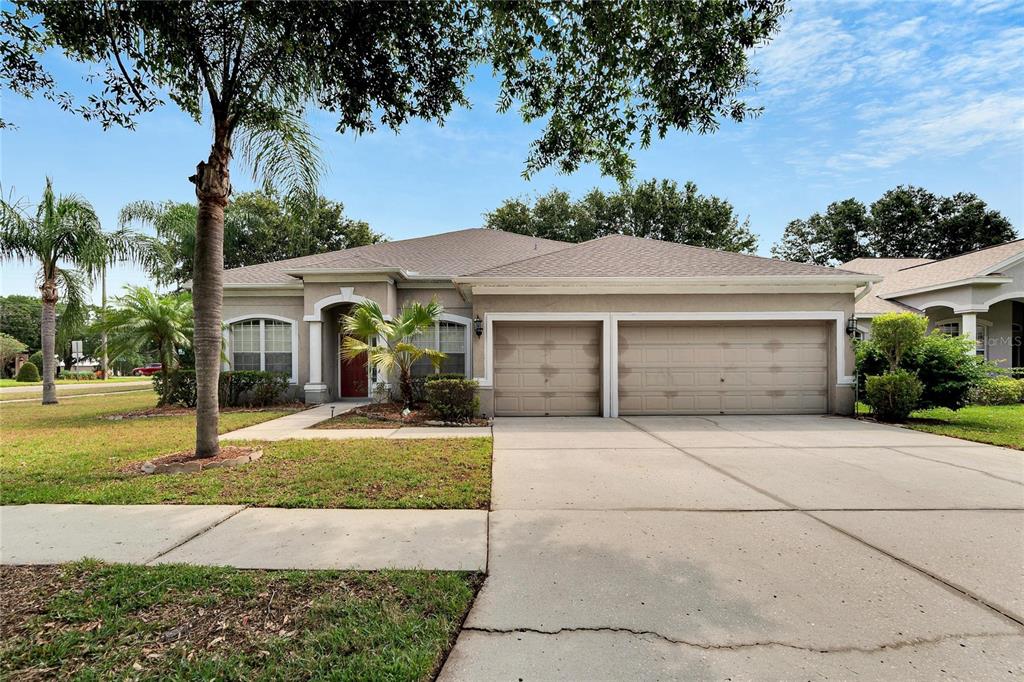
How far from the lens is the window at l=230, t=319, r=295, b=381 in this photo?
13.5 metres

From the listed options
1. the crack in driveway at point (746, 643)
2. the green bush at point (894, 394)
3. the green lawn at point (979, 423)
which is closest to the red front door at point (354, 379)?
the crack in driveway at point (746, 643)

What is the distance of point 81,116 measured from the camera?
562 cm

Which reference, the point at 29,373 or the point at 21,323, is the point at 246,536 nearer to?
the point at 29,373

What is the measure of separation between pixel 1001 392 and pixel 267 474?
1794 cm

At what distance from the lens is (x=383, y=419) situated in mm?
9672

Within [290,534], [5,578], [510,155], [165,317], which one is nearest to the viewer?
[5,578]

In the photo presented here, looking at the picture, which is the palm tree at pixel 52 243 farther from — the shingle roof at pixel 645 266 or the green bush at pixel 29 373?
the green bush at pixel 29 373

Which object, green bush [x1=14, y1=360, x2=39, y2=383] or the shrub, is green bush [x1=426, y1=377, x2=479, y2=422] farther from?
green bush [x1=14, y1=360, x2=39, y2=383]

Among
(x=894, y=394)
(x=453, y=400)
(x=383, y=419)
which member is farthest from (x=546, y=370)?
(x=894, y=394)

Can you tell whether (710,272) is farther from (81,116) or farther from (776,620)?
(81,116)

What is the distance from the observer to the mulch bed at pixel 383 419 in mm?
9016

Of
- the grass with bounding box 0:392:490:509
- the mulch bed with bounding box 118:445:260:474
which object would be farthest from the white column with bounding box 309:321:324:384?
the mulch bed with bounding box 118:445:260:474

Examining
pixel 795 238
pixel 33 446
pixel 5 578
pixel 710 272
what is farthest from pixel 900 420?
pixel 795 238

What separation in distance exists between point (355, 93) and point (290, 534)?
4652 millimetres
